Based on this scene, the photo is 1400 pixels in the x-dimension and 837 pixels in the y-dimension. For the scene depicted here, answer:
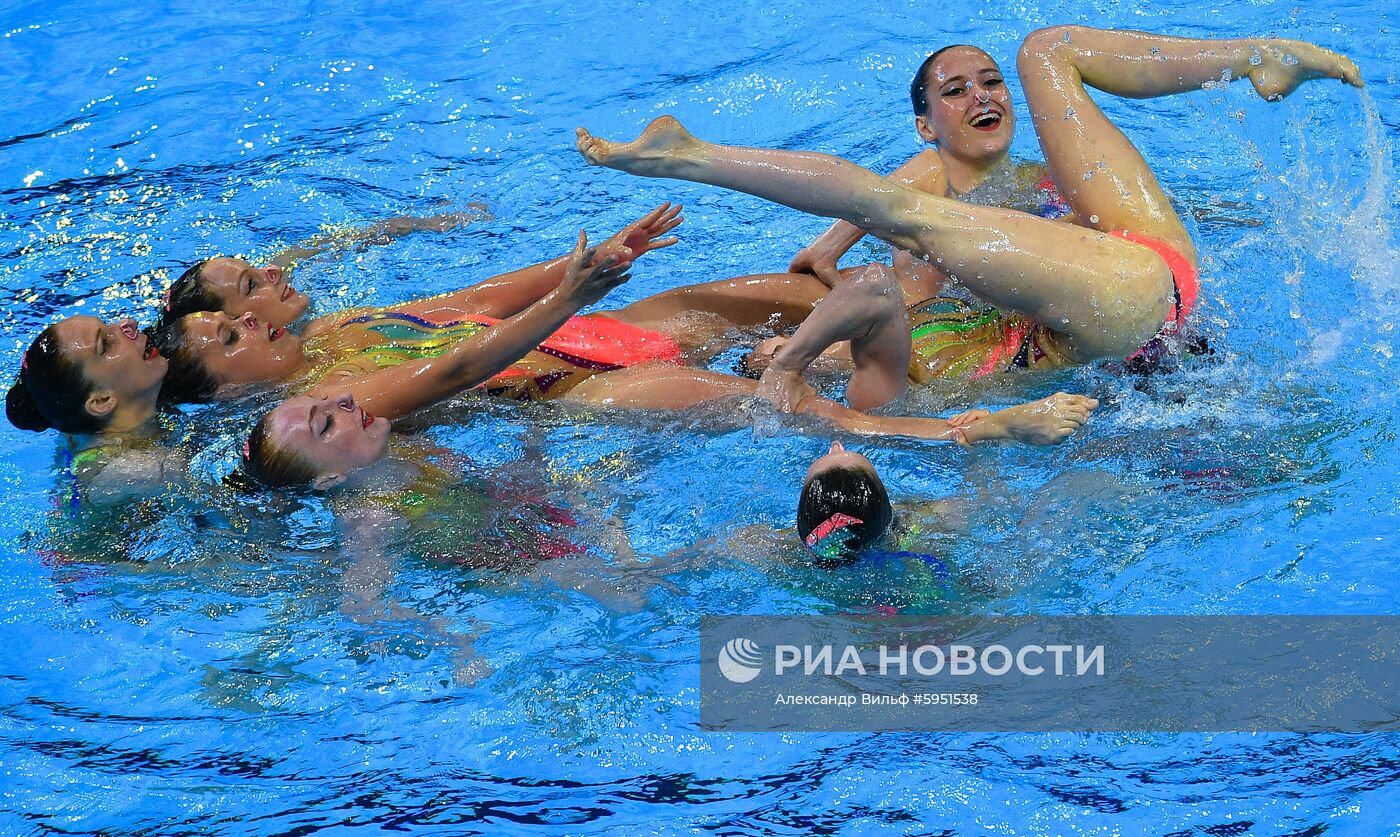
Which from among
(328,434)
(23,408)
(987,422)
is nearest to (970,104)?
(987,422)

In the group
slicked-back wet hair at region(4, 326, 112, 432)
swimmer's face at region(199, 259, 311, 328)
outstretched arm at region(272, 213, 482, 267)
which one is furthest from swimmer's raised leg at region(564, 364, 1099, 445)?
outstretched arm at region(272, 213, 482, 267)

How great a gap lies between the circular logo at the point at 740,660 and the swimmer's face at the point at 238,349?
2.05 m

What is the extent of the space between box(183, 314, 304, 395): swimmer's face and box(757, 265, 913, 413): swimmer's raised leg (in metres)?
1.78

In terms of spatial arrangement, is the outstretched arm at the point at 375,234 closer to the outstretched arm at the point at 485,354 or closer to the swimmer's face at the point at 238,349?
the swimmer's face at the point at 238,349

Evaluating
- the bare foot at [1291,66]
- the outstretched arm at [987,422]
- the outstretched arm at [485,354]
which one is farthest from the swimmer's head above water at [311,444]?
the bare foot at [1291,66]

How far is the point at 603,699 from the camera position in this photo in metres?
3.47

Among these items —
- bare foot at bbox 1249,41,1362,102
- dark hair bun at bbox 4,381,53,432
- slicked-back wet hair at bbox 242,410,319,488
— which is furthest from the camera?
dark hair bun at bbox 4,381,53,432

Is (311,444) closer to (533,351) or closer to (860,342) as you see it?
(533,351)

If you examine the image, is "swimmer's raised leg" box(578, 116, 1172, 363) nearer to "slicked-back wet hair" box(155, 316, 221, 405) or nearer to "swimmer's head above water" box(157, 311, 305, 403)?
"swimmer's head above water" box(157, 311, 305, 403)

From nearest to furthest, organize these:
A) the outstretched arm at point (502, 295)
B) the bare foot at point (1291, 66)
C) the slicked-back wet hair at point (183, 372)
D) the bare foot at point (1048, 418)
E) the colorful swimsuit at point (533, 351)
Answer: the bare foot at point (1048, 418)
the bare foot at point (1291, 66)
the slicked-back wet hair at point (183, 372)
the colorful swimsuit at point (533, 351)
the outstretched arm at point (502, 295)

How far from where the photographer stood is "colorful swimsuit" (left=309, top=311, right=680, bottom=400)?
450cm

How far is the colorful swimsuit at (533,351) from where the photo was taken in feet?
14.8

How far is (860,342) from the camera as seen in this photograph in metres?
4.04

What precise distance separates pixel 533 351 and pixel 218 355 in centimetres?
110
